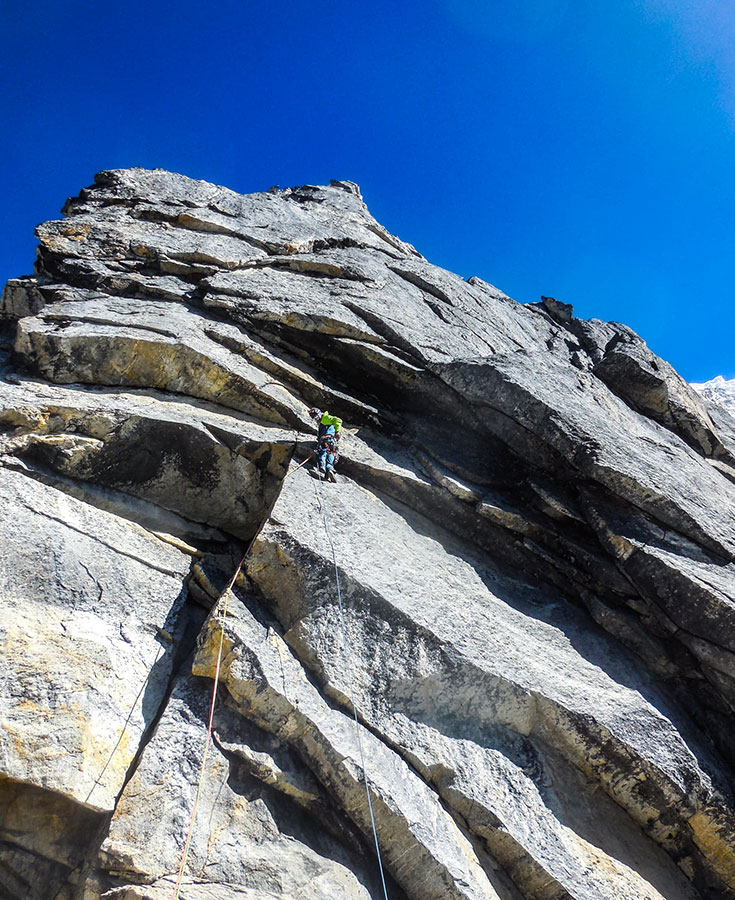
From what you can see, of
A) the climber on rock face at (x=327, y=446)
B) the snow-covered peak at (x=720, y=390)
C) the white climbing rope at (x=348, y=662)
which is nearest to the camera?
the white climbing rope at (x=348, y=662)

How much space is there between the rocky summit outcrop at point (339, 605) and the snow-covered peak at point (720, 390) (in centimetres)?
2527

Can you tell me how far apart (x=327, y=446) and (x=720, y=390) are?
40.3 meters

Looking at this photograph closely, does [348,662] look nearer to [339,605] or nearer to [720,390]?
[339,605]

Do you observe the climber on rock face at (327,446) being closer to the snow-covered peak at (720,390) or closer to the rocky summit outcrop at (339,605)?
the rocky summit outcrop at (339,605)

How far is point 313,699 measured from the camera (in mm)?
7859

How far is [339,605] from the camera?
8789 millimetres

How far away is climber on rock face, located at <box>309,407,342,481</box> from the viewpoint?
11656 mm

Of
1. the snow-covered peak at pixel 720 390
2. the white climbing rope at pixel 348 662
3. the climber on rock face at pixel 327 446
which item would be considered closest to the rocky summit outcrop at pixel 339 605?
the white climbing rope at pixel 348 662

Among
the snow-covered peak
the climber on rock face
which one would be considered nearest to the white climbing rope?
the climber on rock face

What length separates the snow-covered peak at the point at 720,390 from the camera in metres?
37.2

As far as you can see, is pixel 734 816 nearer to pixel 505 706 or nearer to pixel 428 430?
pixel 505 706

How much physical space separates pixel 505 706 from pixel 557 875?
213 cm

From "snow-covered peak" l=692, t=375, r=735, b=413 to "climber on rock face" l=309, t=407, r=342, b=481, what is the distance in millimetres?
33764

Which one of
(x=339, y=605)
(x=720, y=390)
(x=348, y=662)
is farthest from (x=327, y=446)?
(x=720, y=390)
